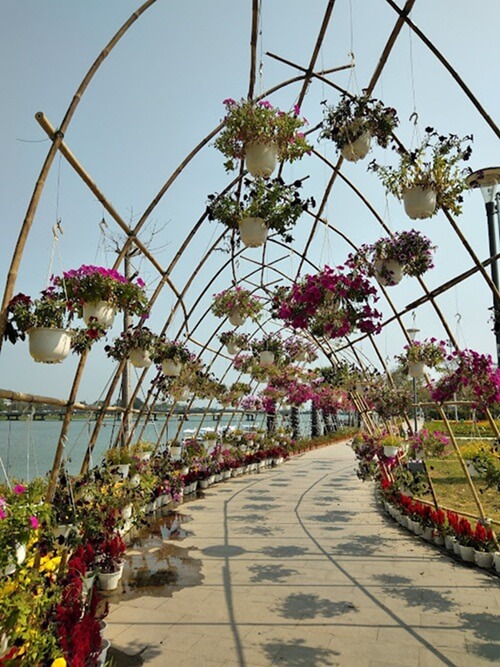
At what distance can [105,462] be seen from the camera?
23.2 feet

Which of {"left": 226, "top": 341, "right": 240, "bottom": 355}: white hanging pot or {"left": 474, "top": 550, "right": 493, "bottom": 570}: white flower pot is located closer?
{"left": 474, "top": 550, "right": 493, "bottom": 570}: white flower pot

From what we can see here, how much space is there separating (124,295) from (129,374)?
5.85 metres

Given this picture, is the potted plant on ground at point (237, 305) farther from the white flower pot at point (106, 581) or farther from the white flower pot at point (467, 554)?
the white flower pot at point (467, 554)

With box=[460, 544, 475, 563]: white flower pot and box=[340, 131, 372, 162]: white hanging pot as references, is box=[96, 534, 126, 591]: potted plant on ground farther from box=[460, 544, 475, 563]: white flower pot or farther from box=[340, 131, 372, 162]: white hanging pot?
box=[340, 131, 372, 162]: white hanging pot

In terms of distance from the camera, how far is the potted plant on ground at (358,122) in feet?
13.6

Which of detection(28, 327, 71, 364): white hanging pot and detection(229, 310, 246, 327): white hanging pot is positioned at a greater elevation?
detection(229, 310, 246, 327): white hanging pot

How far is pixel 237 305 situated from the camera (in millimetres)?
8211

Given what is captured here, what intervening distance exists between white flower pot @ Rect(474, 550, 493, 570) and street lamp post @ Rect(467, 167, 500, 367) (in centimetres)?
219

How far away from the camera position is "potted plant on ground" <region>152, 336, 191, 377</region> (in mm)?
7023

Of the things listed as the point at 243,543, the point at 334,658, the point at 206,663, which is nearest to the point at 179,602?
the point at 206,663

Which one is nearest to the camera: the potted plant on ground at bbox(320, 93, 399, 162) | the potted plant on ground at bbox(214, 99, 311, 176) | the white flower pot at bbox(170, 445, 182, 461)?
the potted plant on ground at bbox(214, 99, 311, 176)

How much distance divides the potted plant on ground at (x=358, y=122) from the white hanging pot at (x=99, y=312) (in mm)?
2369

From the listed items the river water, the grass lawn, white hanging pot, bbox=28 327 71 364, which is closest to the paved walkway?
the river water

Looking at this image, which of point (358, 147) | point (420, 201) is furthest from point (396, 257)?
point (358, 147)
